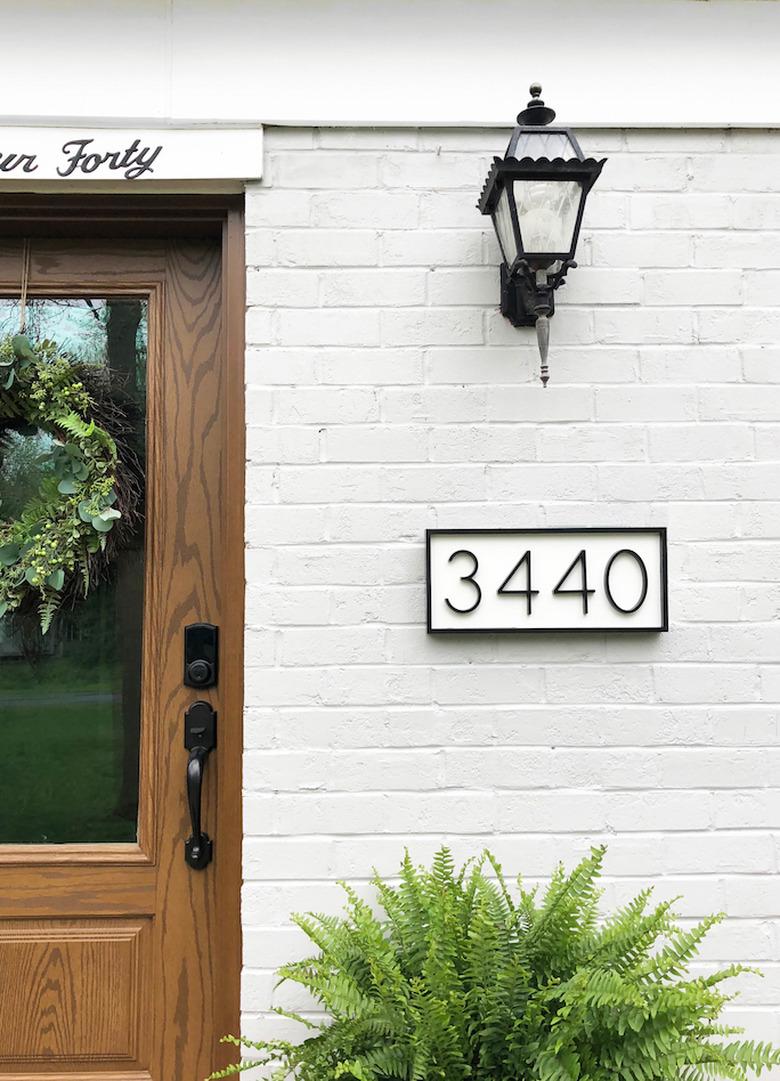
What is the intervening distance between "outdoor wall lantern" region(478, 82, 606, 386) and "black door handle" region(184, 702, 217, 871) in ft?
3.59

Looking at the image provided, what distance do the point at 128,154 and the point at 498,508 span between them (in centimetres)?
110

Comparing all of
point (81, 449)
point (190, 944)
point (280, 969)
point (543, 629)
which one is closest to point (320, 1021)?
point (280, 969)

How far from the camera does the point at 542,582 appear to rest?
197 cm

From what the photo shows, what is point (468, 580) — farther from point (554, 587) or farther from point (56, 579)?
point (56, 579)

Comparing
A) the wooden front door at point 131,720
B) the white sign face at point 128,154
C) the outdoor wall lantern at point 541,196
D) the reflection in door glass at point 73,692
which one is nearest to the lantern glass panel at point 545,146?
the outdoor wall lantern at point 541,196

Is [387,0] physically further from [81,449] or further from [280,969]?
[280,969]

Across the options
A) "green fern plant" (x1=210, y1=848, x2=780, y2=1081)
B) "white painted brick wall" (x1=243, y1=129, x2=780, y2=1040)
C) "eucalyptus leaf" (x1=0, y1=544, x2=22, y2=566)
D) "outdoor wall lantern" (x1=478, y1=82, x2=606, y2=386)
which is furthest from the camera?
"eucalyptus leaf" (x1=0, y1=544, x2=22, y2=566)

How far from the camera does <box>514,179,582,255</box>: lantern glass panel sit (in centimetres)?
178

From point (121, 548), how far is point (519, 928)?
117 centimetres

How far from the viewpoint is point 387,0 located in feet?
6.61

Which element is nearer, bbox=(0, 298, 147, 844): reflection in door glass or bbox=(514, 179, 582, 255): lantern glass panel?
bbox=(514, 179, 582, 255): lantern glass panel

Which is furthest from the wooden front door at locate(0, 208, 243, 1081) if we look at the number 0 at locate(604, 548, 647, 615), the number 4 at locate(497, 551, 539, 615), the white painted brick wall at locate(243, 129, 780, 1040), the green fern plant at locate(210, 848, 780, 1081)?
the number 0 at locate(604, 548, 647, 615)

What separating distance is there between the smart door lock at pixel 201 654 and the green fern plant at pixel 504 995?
570mm

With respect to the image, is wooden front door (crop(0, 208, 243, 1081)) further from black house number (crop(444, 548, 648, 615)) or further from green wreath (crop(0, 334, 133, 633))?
black house number (crop(444, 548, 648, 615))
